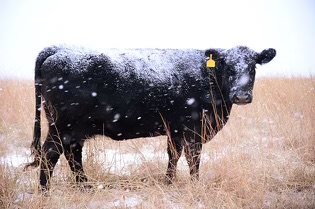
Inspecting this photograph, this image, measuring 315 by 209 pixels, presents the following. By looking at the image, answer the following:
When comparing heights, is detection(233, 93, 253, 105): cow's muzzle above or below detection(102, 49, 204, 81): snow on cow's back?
below

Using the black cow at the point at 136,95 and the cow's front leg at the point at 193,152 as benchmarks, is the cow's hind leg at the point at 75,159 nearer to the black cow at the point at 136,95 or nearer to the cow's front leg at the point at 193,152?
the black cow at the point at 136,95

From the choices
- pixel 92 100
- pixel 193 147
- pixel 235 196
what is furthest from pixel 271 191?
pixel 92 100

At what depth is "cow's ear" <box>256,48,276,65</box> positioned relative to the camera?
4.31m

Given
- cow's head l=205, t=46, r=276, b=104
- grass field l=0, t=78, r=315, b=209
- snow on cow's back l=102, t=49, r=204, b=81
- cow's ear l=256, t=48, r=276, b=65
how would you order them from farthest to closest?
cow's ear l=256, t=48, r=276, b=65
snow on cow's back l=102, t=49, r=204, b=81
cow's head l=205, t=46, r=276, b=104
grass field l=0, t=78, r=315, b=209

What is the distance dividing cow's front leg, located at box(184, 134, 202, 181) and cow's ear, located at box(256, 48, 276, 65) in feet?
4.43

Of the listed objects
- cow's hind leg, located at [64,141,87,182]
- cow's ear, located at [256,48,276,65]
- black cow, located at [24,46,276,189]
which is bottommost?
cow's hind leg, located at [64,141,87,182]

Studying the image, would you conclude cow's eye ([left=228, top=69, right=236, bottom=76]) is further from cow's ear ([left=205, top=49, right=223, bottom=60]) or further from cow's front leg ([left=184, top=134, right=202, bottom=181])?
cow's front leg ([left=184, top=134, right=202, bottom=181])

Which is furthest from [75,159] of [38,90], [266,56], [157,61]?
[266,56]

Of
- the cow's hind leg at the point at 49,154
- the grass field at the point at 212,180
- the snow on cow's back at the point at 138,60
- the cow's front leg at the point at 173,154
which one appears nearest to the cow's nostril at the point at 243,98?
the grass field at the point at 212,180

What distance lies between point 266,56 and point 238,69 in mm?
534

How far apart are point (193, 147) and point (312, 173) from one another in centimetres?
141

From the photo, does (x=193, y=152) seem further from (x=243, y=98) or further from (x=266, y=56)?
(x=266, y=56)

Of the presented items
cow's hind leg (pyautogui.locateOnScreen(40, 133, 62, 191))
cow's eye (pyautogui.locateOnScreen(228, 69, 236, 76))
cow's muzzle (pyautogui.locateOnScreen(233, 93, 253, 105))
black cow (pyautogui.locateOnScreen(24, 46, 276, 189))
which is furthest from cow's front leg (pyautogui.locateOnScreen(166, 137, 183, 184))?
cow's hind leg (pyautogui.locateOnScreen(40, 133, 62, 191))

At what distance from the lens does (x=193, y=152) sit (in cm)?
416
